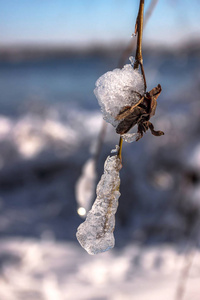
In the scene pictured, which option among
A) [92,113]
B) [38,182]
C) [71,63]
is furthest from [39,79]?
[38,182]

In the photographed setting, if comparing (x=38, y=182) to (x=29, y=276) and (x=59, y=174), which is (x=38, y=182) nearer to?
(x=59, y=174)

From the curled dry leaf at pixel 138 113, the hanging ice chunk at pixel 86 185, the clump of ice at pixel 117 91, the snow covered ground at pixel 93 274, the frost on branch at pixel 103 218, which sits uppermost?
the snow covered ground at pixel 93 274

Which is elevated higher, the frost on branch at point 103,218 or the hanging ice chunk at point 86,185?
the hanging ice chunk at point 86,185

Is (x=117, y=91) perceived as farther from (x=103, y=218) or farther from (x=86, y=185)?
(x=86, y=185)

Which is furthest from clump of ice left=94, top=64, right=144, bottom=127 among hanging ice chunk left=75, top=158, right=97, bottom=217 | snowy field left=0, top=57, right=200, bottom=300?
snowy field left=0, top=57, right=200, bottom=300

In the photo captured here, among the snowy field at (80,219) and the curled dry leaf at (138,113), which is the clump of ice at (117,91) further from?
the snowy field at (80,219)

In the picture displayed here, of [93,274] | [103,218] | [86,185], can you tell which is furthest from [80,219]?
[103,218]

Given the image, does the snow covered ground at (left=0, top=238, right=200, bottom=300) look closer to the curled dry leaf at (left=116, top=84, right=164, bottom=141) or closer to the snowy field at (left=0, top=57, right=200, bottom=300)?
the snowy field at (left=0, top=57, right=200, bottom=300)

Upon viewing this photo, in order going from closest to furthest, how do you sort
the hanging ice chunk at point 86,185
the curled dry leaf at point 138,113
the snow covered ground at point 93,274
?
the curled dry leaf at point 138,113 < the hanging ice chunk at point 86,185 < the snow covered ground at point 93,274

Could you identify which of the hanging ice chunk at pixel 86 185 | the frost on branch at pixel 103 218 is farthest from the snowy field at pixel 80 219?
the frost on branch at pixel 103 218
